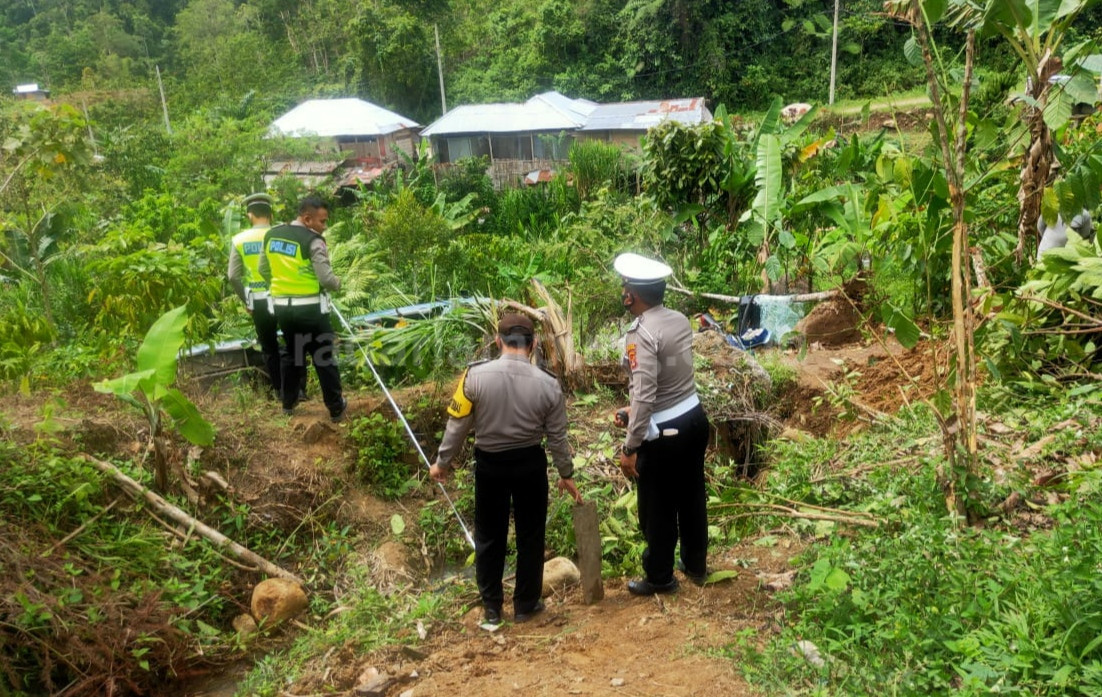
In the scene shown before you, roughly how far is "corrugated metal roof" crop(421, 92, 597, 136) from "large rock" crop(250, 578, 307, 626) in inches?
755

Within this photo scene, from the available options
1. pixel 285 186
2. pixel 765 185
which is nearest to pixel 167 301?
pixel 765 185

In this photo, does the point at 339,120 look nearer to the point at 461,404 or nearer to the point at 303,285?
the point at 303,285

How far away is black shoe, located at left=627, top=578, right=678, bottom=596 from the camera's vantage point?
413cm

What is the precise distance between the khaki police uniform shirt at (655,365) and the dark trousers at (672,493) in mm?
125

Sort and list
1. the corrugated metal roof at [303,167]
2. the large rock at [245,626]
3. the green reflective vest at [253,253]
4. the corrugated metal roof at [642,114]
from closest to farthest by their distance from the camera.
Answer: the large rock at [245,626] → the green reflective vest at [253,253] → the corrugated metal roof at [303,167] → the corrugated metal roof at [642,114]

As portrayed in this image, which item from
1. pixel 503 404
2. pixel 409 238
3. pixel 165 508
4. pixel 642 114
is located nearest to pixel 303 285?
pixel 165 508

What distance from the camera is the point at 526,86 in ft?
105

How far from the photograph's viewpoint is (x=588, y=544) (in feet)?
13.7

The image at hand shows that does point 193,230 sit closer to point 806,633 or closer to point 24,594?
point 24,594

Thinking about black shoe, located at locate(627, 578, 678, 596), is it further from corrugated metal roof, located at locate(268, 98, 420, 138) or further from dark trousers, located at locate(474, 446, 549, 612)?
corrugated metal roof, located at locate(268, 98, 420, 138)

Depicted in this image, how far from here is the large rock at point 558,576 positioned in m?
4.68

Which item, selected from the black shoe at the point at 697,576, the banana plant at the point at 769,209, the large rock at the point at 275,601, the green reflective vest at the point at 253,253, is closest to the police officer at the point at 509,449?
the black shoe at the point at 697,576

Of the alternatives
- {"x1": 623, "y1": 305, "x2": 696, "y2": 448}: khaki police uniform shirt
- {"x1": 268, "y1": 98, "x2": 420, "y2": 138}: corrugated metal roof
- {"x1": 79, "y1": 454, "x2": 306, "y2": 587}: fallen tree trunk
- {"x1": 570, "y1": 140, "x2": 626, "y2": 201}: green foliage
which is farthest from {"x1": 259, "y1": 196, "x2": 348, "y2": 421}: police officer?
{"x1": 268, "y1": 98, "x2": 420, "y2": 138}: corrugated metal roof

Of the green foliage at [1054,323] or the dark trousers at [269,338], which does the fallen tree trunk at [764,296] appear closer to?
the green foliage at [1054,323]
